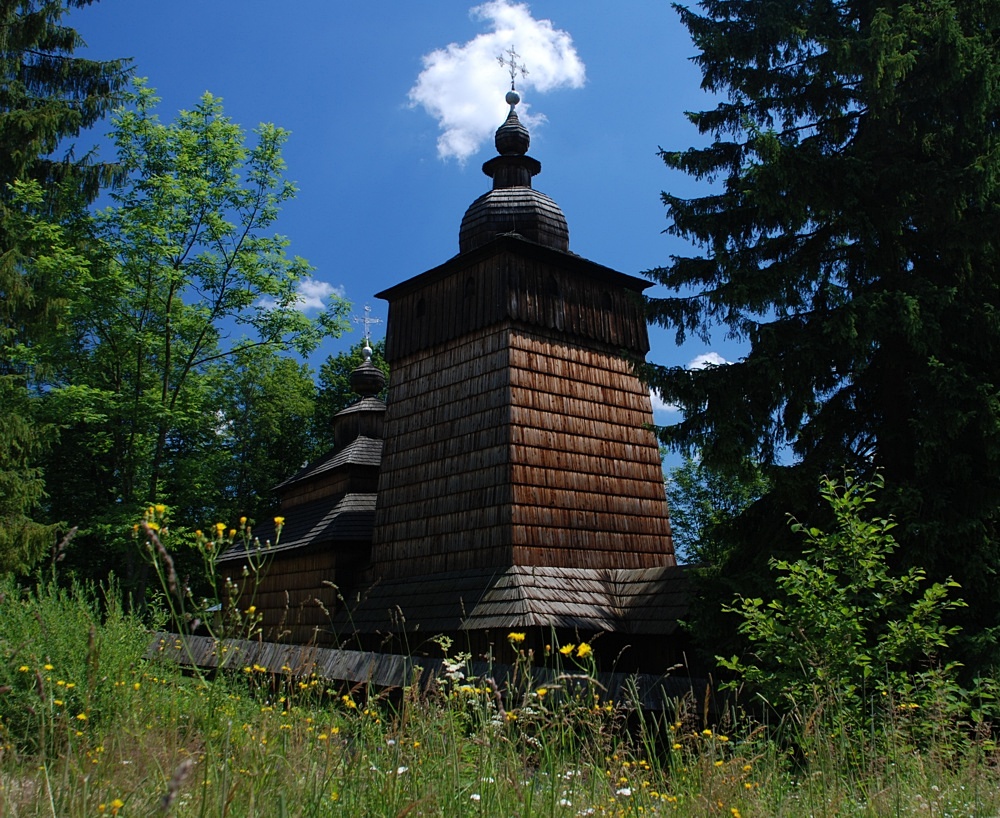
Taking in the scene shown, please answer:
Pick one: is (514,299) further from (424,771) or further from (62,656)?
(424,771)

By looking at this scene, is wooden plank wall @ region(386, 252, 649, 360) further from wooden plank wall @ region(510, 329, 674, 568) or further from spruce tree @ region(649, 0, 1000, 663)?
spruce tree @ region(649, 0, 1000, 663)

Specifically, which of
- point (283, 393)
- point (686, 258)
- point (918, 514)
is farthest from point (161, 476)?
point (918, 514)

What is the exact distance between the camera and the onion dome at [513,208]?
59.5 ft

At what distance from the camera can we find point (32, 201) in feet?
61.2

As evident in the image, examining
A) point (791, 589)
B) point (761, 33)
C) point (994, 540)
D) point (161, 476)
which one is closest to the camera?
point (791, 589)

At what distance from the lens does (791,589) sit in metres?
6.09

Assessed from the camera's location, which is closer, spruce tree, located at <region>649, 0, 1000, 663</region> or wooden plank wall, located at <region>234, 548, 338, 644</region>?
spruce tree, located at <region>649, 0, 1000, 663</region>

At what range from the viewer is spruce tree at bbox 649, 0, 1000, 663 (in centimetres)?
881

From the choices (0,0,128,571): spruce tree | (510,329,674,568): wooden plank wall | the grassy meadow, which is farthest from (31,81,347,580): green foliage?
the grassy meadow

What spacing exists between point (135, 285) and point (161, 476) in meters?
5.58

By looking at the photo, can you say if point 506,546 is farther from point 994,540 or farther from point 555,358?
point 994,540

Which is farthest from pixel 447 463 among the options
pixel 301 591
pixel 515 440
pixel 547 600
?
pixel 301 591

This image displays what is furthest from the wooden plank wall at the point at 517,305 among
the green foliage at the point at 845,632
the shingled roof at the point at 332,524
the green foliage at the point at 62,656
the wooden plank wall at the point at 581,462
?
the green foliage at the point at 62,656

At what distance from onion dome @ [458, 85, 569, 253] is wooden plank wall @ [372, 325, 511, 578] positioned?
2.68 m
